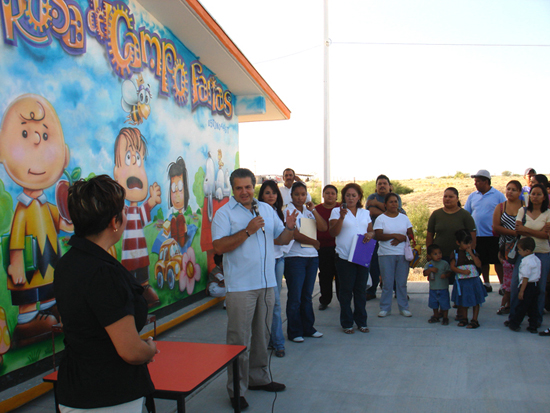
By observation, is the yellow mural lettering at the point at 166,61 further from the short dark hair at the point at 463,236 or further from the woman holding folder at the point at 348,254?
the short dark hair at the point at 463,236

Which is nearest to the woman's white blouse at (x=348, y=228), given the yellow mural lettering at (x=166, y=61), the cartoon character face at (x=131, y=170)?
the cartoon character face at (x=131, y=170)

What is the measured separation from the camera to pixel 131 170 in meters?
5.11

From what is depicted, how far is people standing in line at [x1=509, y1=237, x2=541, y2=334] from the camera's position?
16.9 ft

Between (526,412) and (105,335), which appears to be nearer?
(105,335)

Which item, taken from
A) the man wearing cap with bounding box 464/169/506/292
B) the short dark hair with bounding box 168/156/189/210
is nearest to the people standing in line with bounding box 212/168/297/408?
the short dark hair with bounding box 168/156/189/210

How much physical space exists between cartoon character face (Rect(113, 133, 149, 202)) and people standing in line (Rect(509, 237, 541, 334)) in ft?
15.3

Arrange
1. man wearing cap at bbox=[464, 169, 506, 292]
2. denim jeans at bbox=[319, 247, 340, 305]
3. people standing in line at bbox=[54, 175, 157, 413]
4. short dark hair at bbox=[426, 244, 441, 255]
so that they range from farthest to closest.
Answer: man wearing cap at bbox=[464, 169, 506, 292], denim jeans at bbox=[319, 247, 340, 305], short dark hair at bbox=[426, 244, 441, 255], people standing in line at bbox=[54, 175, 157, 413]

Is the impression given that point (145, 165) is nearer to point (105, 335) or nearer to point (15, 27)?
point (15, 27)

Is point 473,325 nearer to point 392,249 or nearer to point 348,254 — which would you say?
point 392,249

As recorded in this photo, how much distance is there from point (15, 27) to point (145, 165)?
2157 mm

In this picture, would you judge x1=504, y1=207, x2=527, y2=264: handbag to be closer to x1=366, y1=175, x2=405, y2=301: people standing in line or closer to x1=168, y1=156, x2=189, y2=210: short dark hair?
x1=366, y1=175, x2=405, y2=301: people standing in line

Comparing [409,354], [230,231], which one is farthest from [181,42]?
[409,354]

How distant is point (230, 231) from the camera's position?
3531 mm

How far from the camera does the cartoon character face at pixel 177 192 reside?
6078mm
